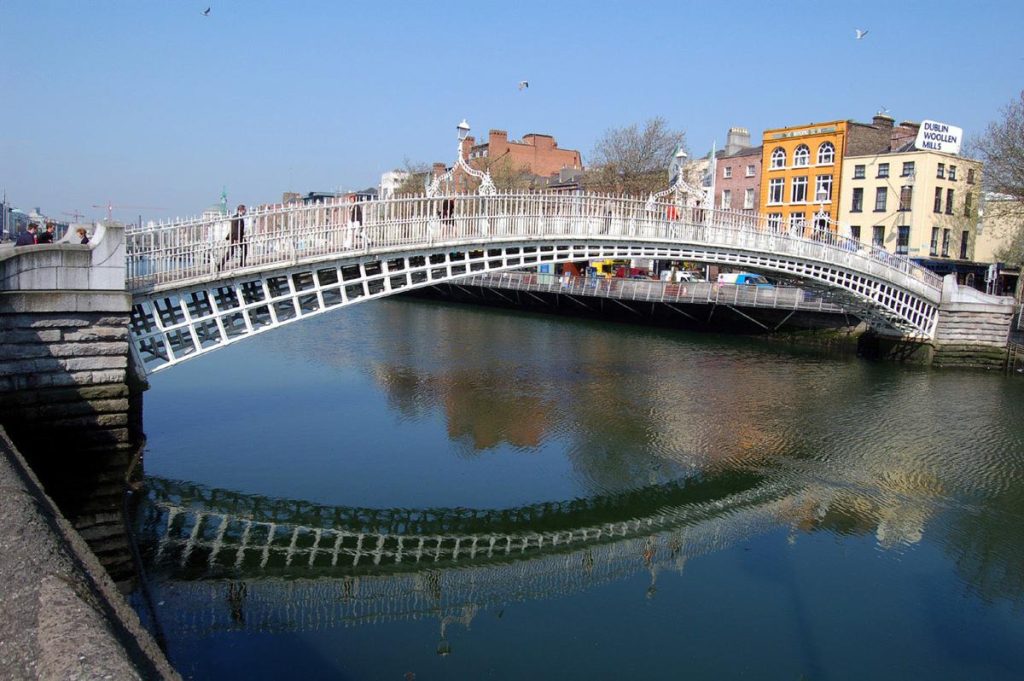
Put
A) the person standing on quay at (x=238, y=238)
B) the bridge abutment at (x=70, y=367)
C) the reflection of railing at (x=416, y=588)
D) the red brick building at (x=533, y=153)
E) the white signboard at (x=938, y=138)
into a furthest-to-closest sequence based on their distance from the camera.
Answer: the red brick building at (x=533, y=153)
the white signboard at (x=938, y=138)
the person standing on quay at (x=238, y=238)
the bridge abutment at (x=70, y=367)
the reflection of railing at (x=416, y=588)

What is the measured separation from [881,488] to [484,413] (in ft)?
25.8

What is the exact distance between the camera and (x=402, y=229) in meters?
15.1

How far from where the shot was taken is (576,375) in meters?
22.2

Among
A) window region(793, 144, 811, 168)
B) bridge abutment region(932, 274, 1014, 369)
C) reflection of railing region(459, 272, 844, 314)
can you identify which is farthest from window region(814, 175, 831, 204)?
bridge abutment region(932, 274, 1014, 369)

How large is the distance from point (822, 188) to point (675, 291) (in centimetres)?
1239

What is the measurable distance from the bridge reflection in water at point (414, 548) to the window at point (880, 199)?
2963 centimetres

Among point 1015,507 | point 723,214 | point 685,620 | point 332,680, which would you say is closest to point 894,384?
point 723,214

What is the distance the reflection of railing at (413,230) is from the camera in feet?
42.6

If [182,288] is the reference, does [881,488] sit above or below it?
below

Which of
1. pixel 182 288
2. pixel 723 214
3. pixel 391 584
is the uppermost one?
pixel 723 214

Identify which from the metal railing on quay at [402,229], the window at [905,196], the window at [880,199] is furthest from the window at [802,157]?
the metal railing on quay at [402,229]

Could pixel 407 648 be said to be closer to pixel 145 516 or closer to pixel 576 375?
pixel 145 516

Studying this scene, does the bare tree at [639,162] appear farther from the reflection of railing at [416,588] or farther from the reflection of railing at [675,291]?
the reflection of railing at [416,588]

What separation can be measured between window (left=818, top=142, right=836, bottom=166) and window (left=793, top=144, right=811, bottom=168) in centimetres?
54
